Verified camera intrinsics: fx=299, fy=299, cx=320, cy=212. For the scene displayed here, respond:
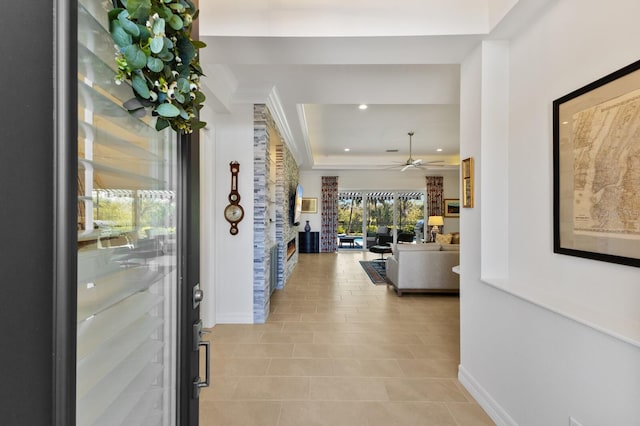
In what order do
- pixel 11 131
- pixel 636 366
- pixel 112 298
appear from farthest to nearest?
pixel 636 366 → pixel 112 298 → pixel 11 131

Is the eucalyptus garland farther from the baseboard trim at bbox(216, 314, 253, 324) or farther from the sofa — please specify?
the sofa

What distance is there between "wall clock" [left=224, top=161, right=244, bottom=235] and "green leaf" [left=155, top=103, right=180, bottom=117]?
285 cm

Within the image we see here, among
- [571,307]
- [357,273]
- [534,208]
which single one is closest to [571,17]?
[534,208]

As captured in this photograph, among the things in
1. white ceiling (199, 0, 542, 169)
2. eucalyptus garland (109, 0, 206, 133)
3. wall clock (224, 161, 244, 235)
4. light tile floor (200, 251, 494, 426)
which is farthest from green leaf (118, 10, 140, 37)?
wall clock (224, 161, 244, 235)

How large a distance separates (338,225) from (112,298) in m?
9.64

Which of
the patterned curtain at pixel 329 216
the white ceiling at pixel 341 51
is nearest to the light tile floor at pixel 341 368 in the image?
the white ceiling at pixel 341 51

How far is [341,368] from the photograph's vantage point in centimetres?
259

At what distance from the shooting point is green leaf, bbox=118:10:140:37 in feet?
2.13

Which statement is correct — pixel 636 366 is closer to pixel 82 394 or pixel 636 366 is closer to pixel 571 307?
pixel 571 307

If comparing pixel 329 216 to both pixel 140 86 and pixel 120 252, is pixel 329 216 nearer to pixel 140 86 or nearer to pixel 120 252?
pixel 120 252

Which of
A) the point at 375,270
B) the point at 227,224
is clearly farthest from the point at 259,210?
the point at 375,270

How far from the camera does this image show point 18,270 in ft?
1.56

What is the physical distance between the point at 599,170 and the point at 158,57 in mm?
1947

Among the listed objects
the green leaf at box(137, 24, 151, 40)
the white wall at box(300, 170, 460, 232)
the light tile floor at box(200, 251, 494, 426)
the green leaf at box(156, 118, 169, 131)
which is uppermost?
the white wall at box(300, 170, 460, 232)
